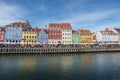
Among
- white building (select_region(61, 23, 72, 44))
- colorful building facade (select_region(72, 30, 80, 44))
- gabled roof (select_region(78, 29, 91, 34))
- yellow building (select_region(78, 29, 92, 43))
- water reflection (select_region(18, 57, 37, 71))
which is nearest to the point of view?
water reflection (select_region(18, 57, 37, 71))

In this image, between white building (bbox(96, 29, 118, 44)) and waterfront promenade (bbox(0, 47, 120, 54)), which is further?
white building (bbox(96, 29, 118, 44))

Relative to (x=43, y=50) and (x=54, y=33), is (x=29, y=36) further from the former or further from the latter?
(x=43, y=50)

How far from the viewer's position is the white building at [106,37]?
108 meters

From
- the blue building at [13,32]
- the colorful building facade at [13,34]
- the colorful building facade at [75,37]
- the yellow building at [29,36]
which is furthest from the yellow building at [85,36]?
the colorful building facade at [13,34]

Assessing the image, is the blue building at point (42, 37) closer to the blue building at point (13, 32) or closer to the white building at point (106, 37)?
the blue building at point (13, 32)

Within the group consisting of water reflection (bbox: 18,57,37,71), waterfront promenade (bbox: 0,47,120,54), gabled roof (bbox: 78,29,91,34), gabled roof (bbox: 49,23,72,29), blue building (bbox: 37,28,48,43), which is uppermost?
gabled roof (bbox: 49,23,72,29)

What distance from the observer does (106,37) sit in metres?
109

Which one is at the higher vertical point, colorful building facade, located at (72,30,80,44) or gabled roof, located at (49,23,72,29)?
gabled roof, located at (49,23,72,29)

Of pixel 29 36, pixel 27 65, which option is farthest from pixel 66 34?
pixel 27 65

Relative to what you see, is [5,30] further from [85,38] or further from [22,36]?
[85,38]

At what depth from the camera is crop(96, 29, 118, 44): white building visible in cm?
10844

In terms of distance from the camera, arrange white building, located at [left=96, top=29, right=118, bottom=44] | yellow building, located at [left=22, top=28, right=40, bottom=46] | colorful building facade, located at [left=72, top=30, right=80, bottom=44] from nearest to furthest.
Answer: yellow building, located at [left=22, top=28, right=40, bottom=46]
colorful building facade, located at [left=72, top=30, right=80, bottom=44]
white building, located at [left=96, top=29, right=118, bottom=44]

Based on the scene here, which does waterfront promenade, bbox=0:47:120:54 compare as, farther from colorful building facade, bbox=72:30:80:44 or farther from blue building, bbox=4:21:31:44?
colorful building facade, bbox=72:30:80:44

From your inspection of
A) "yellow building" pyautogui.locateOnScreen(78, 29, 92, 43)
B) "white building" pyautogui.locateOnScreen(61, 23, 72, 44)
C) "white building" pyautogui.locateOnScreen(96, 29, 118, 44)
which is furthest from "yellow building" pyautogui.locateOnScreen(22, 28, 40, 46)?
"white building" pyautogui.locateOnScreen(96, 29, 118, 44)
